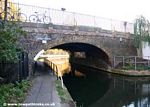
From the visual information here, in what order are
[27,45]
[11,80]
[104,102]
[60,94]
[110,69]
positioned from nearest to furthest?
[60,94]
[11,80]
[104,102]
[27,45]
[110,69]

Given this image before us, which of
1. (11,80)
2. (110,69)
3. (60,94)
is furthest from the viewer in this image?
(110,69)

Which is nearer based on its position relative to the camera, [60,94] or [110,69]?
[60,94]

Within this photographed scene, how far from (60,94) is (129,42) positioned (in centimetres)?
1655

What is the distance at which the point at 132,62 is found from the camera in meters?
24.2

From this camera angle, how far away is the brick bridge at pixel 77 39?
754 inches

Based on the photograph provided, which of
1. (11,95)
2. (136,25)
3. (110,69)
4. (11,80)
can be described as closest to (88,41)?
(110,69)

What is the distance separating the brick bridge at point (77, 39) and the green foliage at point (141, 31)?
82cm

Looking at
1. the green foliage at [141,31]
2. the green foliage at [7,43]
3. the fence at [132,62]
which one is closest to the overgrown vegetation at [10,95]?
the green foliage at [7,43]

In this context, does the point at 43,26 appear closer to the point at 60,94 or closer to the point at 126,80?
the point at 126,80

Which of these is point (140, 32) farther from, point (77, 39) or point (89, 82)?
point (89, 82)

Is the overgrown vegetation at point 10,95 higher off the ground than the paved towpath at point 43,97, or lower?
higher

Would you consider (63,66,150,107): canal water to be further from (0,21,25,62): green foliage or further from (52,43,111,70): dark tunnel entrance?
(0,21,25,62): green foliage

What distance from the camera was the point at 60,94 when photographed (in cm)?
1140

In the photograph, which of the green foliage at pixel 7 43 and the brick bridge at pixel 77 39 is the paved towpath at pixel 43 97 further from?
the brick bridge at pixel 77 39
